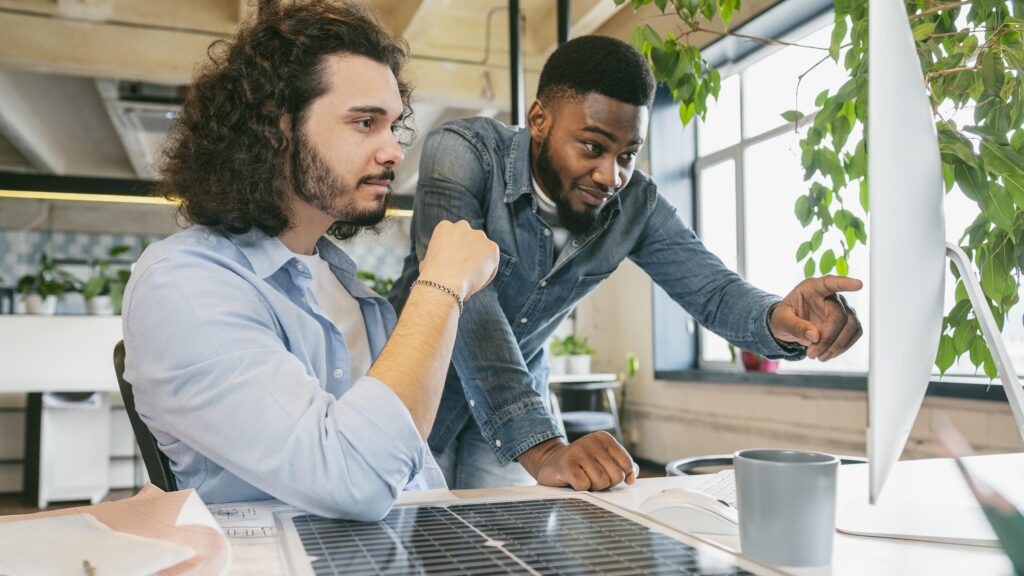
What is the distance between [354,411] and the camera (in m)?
0.81

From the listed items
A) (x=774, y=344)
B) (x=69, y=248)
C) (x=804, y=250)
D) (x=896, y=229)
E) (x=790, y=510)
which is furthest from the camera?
(x=69, y=248)

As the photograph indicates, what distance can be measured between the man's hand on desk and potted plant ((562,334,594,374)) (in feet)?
15.4

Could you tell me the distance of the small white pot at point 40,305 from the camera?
15.5 feet

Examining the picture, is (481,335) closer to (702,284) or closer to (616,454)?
(616,454)

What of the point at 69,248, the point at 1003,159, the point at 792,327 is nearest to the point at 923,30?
the point at 1003,159

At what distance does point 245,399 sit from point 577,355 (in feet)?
16.7

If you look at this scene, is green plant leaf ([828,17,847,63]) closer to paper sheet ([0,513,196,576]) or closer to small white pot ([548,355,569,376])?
paper sheet ([0,513,196,576])

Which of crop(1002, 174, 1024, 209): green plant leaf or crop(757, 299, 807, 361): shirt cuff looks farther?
crop(757, 299, 807, 361): shirt cuff

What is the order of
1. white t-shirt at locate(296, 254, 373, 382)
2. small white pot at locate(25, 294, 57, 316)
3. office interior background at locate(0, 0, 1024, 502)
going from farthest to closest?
small white pot at locate(25, 294, 57, 316) < office interior background at locate(0, 0, 1024, 502) < white t-shirt at locate(296, 254, 373, 382)

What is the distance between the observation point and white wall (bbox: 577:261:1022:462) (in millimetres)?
3197

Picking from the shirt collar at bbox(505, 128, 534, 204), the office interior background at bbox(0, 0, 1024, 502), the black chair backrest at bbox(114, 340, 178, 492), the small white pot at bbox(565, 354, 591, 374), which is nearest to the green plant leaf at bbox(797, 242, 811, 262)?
the shirt collar at bbox(505, 128, 534, 204)

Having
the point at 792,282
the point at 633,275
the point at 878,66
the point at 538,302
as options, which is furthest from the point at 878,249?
the point at 633,275

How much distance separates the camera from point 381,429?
0.81 m

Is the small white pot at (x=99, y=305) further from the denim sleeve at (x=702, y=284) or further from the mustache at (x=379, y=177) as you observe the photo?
the mustache at (x=379, y=177)
